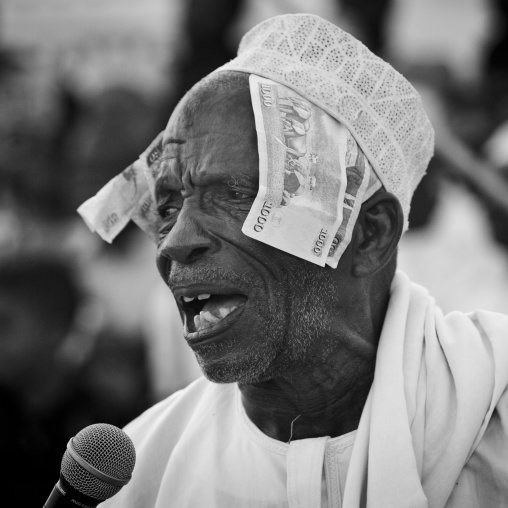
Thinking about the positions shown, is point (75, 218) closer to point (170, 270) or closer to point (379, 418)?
point (170, 270)

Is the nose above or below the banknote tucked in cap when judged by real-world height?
below

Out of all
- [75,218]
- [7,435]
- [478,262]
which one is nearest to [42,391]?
[7,435]

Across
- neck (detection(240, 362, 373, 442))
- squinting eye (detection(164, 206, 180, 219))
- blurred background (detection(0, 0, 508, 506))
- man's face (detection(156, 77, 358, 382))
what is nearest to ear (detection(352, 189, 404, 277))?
man's face (detection(156, 77, 358, 382))

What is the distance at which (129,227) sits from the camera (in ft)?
26.7

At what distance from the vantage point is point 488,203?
6.61m

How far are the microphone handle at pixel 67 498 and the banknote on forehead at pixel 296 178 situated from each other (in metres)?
0.99

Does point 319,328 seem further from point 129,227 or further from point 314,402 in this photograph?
point 129,227

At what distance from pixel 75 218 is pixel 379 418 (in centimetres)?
557

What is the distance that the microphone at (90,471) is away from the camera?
9.80 ft

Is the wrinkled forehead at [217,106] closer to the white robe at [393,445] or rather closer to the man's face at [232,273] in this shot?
the man's face at [232,273]

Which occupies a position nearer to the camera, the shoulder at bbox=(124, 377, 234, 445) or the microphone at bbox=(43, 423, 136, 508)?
the microphone at bbox=(43, 423, 136, 508)

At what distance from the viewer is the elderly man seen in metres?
3.32

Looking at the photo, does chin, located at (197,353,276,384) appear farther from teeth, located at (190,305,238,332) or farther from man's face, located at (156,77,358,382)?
teeth, located at (190,305,238,332)

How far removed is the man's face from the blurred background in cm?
303
